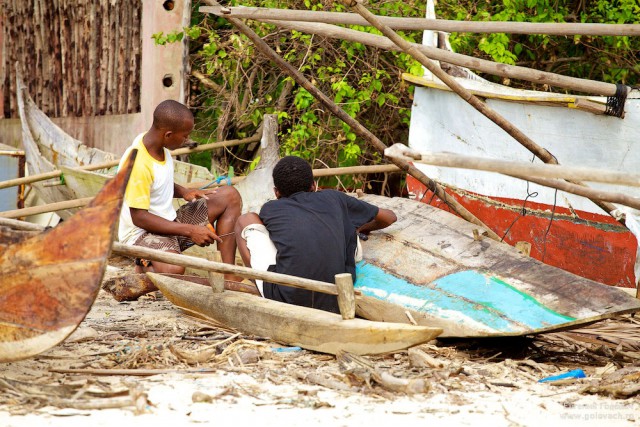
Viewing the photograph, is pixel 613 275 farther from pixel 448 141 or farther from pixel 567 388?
pixel 567 388

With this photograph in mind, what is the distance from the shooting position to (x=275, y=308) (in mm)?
4770

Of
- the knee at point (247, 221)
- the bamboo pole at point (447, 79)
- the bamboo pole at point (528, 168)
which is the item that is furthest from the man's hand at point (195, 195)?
the bamboo pole at point (528, 168)

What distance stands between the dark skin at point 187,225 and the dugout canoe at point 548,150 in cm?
150

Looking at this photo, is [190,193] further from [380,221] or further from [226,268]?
[226,268]

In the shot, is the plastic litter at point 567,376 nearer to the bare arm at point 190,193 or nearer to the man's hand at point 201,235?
the man's hand at point 201,235

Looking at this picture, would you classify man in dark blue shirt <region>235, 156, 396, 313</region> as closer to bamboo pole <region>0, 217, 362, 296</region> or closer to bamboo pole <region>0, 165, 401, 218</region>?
bamboo pole <region>0, 217, 362, 296</region>

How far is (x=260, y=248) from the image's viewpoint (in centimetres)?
501

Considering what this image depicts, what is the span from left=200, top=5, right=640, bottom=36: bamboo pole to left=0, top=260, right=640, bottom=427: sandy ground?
173 cm

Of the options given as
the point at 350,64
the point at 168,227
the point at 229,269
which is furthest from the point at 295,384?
the point at 350,64

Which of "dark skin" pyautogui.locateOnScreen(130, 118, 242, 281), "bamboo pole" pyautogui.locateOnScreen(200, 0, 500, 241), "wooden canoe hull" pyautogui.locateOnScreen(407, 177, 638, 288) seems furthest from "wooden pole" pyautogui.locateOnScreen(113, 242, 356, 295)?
"wooden canoe hull" pyautogui.locateOnScreen(407, 177, 638, 288)

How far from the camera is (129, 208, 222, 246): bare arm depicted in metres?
5.38

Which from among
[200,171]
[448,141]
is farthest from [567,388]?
[200,171]

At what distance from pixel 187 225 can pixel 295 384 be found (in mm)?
1758

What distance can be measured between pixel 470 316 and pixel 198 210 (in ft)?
6.69
